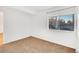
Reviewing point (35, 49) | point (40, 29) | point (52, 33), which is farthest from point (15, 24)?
point (35, 49)

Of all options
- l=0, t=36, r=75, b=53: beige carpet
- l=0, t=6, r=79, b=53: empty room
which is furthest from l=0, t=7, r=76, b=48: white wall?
l=0, t=36, r=75, b=53: beige carpet

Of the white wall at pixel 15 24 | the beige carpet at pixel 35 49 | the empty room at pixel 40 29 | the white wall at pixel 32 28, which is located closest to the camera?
the beige carpet at pixel 35 49

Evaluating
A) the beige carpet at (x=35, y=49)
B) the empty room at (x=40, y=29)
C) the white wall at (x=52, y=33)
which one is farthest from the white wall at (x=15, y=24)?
the beige carpet at (x=35, y=49)

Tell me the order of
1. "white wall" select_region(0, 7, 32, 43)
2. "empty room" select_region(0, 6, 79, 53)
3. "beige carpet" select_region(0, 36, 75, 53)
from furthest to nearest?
"white wall" select_region(0, 7, 32, 43) → "empty room" select_region(0, 6, 79, 53) → "beige carpet" select_region(0, 36, 75, 53)

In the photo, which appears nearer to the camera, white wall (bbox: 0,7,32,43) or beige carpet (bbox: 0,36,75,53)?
beige carpet (bbox: 0,36,75,53)

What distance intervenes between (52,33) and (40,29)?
3.42 feet

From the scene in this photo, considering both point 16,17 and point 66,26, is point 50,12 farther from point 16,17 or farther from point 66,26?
point 16,17

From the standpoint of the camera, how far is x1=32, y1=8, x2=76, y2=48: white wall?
11.6 ft

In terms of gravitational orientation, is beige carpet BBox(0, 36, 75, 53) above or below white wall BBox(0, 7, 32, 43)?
below

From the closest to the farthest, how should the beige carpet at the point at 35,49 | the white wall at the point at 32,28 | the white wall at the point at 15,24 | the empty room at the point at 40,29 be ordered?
the beige carpet at the point at 35,49 → the empty room at the point at 40,29 → the white wall at the point at 32,28 → the white wall at the point at 15,24

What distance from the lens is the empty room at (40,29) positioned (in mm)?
3465

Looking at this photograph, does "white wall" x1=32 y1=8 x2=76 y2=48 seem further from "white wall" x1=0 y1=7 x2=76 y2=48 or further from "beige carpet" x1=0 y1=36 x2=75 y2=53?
"beige carpet" x1=0 y1=36 x2=75 y2=53

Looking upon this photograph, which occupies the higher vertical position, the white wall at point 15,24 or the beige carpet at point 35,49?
the white wall at point 15,24

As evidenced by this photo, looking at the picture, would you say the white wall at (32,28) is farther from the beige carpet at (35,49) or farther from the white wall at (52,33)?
the beige carpet at (35,49)
